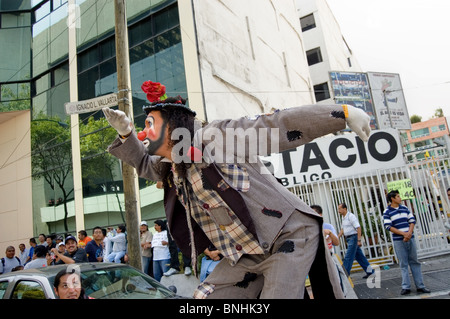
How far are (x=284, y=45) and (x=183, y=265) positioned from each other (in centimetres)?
1625

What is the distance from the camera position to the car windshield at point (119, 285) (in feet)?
12.9

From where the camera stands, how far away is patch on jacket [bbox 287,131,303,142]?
5.65 feet

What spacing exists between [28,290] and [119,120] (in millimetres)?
2857

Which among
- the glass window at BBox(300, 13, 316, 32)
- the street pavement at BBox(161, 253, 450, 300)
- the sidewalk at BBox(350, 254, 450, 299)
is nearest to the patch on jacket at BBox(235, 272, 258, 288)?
the street pavement at BBox(161, 253, 450, 300)

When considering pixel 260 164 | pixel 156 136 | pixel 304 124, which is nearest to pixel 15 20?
pixel 156 136

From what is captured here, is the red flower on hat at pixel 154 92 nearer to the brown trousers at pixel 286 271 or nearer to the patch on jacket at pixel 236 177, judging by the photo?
the patch on jacket at pixel 236 177

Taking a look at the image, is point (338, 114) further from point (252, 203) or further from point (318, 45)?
point (318, 45)

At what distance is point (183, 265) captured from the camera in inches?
322

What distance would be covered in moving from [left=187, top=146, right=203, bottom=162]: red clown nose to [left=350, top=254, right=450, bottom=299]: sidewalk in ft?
13.2

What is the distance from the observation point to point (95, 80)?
1409cm

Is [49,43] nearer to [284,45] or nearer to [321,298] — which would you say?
[284,45]

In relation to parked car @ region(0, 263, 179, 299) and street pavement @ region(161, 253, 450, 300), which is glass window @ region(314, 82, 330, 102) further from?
parked car @ region(0, 263, 179, 299)

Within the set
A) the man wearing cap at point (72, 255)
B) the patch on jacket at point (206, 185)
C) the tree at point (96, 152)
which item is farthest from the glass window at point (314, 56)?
the patch on jacket at point (206, 185)

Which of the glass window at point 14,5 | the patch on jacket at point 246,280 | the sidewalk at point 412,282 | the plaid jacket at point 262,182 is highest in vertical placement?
the glass window at point 14,5
